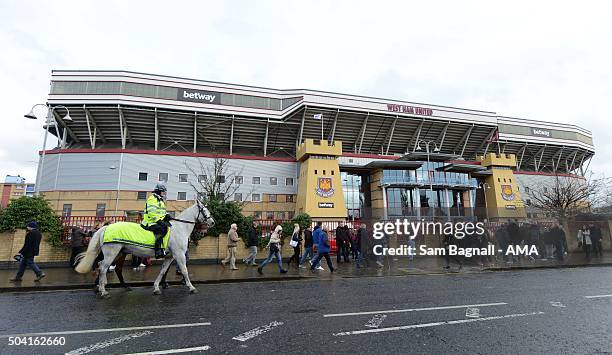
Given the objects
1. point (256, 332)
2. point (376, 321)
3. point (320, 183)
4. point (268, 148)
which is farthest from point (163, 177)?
point (376, 321)

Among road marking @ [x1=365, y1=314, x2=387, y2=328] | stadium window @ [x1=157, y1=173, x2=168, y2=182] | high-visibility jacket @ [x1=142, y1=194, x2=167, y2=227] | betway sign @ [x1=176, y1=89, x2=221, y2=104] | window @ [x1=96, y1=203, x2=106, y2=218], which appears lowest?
road marking @ [x1=365, y1=314, x2=387, y2=328]

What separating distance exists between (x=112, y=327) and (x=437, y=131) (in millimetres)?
45367

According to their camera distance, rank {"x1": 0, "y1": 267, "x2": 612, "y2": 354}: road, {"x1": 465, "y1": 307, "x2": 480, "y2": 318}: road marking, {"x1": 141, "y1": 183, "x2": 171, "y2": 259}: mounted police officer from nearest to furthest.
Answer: {"x1": 0, "y1": 267, "x2": 612, "y2": 354}: road, {"x1": 465, "y1": 307, "x2": 480, "y2": 318}: road marking, {"x1": 141, "y1": 183, "x2": 171, "y2": 259}: mounted police officer

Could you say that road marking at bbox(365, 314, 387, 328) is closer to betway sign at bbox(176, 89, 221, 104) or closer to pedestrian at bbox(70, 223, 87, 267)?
pedestrian at bbox(70, 223, 87, 267)

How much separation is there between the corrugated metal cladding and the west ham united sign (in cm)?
608

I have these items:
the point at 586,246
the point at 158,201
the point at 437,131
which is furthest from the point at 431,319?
the point at 437,131

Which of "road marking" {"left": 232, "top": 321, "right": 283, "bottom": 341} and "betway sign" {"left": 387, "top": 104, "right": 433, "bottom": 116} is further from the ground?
"betway sign" {"left": 387, "top": 104, "right": 433, "bottom": 116}

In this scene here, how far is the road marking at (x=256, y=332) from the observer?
4.26 meters

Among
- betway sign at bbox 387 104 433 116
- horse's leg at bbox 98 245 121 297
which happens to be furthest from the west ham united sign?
horse's leg at bbox 98 245 121 297

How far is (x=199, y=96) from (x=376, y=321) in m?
36.1

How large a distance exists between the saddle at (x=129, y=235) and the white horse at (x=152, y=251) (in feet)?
0.36

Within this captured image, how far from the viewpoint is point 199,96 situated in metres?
36.4

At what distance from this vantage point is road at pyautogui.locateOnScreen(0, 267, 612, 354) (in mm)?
3936

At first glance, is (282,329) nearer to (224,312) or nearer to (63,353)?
(224,312)
